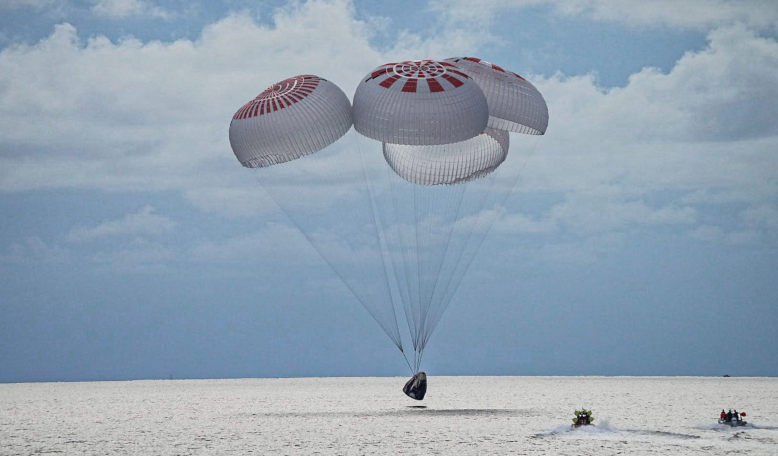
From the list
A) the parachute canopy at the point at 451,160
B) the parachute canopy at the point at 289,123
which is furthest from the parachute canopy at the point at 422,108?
the parachute canopy at the point at 451,160

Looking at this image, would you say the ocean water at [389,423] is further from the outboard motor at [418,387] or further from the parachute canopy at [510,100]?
the parachute canopy at [510,100]

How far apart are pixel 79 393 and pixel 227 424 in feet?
65.6

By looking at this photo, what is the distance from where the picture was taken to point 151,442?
66.4ft

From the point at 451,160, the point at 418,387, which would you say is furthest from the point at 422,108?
the point at 418,387

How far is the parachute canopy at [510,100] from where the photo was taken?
22.2 m

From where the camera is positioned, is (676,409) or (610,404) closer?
(676,409)

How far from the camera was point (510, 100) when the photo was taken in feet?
73.2

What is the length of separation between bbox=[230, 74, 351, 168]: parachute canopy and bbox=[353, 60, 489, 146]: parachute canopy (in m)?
0.76

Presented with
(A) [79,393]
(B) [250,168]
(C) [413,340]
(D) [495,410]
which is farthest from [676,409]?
(A) [79,393]

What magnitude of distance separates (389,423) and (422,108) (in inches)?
344

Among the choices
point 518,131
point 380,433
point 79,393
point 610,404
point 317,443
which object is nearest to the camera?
point 317,443

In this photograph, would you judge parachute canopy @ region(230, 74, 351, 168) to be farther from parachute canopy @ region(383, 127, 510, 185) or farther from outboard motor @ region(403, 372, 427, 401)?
outboard motor @ region(403, 372, 427, 401)

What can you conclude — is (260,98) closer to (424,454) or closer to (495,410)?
(424,454)

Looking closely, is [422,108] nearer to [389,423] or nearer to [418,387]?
[418,387]
